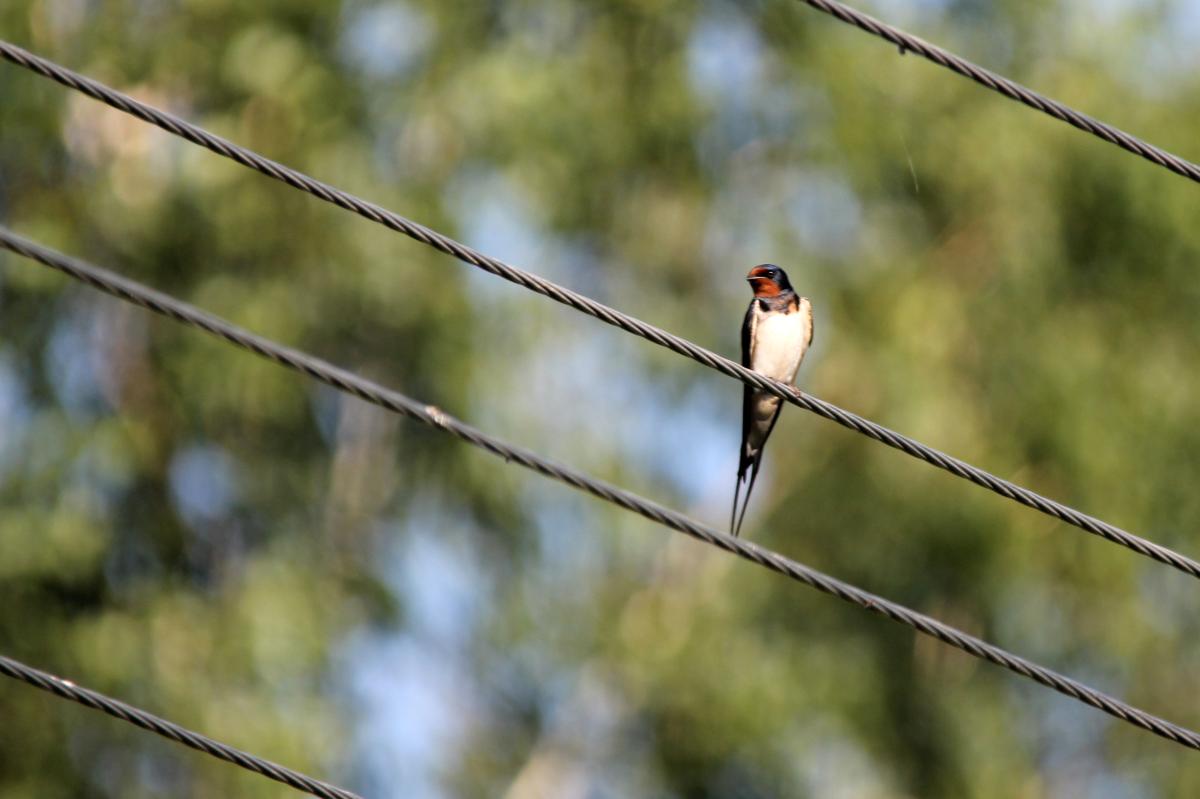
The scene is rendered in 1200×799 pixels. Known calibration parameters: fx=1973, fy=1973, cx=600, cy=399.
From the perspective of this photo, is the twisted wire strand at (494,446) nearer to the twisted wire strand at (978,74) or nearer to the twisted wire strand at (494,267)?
the twisted wire strand at (494,267)

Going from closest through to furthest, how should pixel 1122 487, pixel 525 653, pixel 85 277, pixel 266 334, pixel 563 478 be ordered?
pixel 85 277, pixel 563 478, pixel 266 334, pixel 525 653, pixel 1122 487

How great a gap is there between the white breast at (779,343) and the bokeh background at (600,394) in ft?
7.34

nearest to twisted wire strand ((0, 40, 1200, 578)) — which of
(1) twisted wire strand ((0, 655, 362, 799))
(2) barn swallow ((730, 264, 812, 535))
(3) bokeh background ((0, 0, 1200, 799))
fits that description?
(1) twisted wire strand ((0, 655, 362, 799))

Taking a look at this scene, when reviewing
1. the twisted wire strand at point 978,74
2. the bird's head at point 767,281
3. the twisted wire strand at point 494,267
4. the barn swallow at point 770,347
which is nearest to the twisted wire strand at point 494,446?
the twisted wire strand at point 494,267

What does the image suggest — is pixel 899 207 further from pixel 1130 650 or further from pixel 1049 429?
pixel 1130 650

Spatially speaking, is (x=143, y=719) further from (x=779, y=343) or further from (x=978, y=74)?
(x=779, y=343)

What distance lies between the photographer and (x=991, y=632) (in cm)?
1010

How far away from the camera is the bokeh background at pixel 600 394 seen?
27.4ft

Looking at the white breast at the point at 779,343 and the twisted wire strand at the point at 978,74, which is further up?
the white breast at the point at 779,343

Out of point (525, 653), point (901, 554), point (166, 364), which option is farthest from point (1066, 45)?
point (166, 364)

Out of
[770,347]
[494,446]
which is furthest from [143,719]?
[770,347]

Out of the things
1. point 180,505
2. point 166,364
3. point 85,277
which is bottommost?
point 85,277

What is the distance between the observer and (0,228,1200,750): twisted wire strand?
3.19 metres

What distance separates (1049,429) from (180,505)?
4.28 metres
